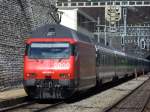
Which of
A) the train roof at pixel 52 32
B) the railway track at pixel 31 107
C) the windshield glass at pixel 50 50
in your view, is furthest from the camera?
the train roof at pixel 52 32

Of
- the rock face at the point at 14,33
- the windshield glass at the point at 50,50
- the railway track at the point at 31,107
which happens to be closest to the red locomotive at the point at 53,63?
the windshield glass at the point at 50,50

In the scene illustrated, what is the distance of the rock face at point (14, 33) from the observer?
25.7 metres

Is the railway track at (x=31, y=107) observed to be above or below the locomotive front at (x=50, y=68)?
below

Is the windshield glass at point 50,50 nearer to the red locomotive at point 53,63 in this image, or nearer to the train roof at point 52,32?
the red locomotive at point 53,63

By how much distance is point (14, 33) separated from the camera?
27734 millimetres

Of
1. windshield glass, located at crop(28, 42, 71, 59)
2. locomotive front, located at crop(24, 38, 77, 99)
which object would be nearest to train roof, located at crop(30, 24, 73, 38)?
locomotive front, located at crop(24, 38, 77, 99)

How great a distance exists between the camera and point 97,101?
73.8ft

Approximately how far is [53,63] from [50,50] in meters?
0.56

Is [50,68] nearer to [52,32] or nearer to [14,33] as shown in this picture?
[52,32]

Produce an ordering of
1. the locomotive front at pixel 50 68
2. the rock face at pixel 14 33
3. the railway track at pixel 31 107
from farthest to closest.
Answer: the rock face at pixel 14 33, the locomotive front at pixel 50 68, the railway track at pixel 31 107

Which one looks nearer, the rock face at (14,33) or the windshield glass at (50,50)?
the windshield glass at (50,50)

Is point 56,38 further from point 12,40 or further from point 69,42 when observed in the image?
point 12,40

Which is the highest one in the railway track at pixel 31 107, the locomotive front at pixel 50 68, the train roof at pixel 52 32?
the train roof at pixel 52 32

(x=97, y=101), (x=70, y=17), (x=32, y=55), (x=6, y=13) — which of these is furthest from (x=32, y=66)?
(x=70, y=17)
